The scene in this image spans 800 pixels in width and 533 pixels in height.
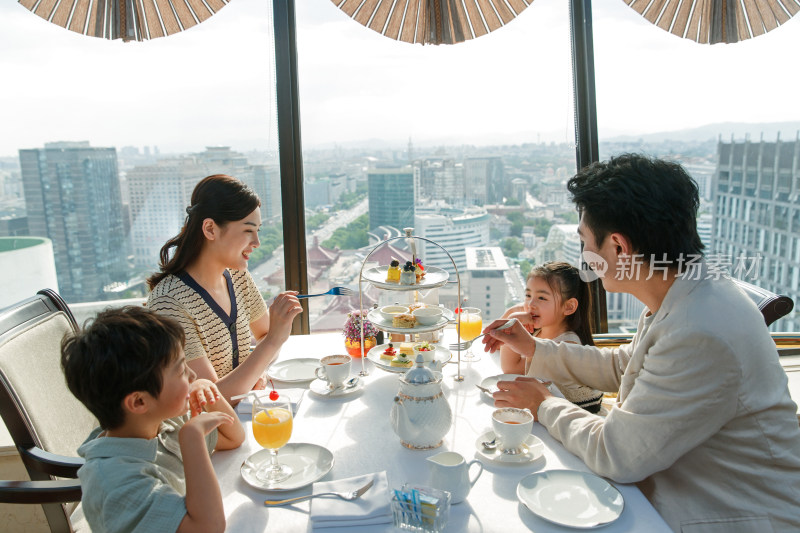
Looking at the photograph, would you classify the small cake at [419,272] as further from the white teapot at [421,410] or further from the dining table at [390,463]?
the white teapot at [421,410]

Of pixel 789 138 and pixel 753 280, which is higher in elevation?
pixel 789 138

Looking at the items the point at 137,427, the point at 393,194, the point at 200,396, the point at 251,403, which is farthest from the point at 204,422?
the point at 393,194

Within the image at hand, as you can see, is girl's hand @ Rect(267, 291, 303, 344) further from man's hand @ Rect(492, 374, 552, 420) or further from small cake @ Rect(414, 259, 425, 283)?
man's hand @ Rect(492, 374, 552, 420)

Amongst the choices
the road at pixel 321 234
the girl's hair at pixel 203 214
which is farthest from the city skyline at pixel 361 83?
the girl's hair at pixel 203 214

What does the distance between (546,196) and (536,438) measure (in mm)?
1902

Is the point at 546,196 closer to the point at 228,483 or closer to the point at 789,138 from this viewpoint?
the point at 789,138

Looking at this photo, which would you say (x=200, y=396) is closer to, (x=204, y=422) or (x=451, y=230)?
(x=204, y=422)

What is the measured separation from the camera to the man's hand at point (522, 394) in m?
1.60

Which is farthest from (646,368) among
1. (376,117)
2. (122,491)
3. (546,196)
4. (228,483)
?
(376,117)

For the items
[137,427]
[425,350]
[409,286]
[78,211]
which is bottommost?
[425,350]

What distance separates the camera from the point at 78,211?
289 cm

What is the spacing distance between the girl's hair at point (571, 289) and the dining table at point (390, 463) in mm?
361

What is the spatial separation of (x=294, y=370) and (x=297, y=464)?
724 mm

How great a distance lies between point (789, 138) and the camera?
10.4 feet
